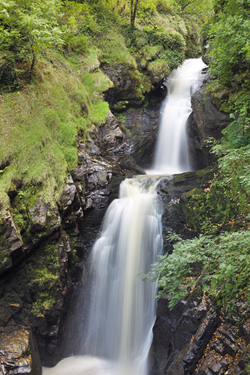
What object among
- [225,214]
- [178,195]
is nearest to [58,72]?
[178,195]

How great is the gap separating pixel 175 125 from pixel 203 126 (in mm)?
3040

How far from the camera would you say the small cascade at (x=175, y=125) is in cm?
1220

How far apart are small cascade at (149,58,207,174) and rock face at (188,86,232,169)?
544 millimetres

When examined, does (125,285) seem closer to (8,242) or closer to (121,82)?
(8,242)

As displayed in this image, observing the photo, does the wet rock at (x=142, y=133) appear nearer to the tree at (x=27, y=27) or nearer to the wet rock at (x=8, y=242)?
the tree at (x=27, y=27)

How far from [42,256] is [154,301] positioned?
3214mm

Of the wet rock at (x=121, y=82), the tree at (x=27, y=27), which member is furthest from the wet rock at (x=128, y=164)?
the tree at (x=27, y=27)

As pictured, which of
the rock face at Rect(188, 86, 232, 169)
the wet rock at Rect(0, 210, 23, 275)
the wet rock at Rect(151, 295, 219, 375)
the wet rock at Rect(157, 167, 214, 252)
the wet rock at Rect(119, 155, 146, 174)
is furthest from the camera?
the wet rock at Rect(119, 155, 146, 174)

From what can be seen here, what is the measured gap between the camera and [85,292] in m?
7.10

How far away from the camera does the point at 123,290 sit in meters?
6.88

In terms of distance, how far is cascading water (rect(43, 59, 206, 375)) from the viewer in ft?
20.3

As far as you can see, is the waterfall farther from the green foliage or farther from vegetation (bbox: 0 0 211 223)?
the green foliage

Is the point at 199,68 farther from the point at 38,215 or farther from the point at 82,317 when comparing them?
the point at 82,317

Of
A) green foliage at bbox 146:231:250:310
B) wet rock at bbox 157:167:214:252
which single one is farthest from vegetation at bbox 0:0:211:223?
green foliage at bbox 146:231:250:310
